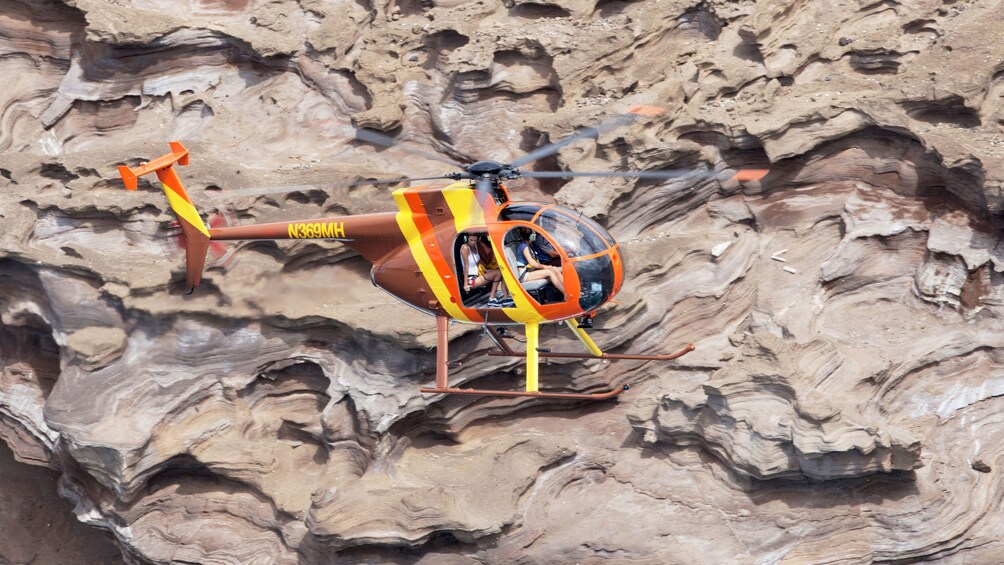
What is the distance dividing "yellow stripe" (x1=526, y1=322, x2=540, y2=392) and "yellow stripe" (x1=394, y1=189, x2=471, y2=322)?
917mm

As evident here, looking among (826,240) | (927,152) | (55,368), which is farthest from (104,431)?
(927,152)

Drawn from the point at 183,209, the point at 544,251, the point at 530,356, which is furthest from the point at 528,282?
the point at 183,209

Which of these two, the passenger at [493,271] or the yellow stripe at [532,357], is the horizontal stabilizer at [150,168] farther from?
the yellow stripe at [532,357]

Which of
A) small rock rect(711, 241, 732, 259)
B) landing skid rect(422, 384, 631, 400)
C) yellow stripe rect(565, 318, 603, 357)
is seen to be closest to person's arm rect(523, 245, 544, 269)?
yellow stripe rect(565, 318, 603, 357)

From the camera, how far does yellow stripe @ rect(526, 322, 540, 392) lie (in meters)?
13.6

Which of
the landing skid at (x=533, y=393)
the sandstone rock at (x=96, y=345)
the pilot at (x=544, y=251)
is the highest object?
the pilot at (x=544, y=251)

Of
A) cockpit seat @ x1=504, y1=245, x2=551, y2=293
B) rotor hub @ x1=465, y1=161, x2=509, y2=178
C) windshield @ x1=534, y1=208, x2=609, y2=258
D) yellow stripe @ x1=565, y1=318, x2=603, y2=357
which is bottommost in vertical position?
yellow stripe @ x1=565, y1=318, x2=603, y2=357

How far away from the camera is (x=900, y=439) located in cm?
1302

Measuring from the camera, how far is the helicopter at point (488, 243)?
1315cm

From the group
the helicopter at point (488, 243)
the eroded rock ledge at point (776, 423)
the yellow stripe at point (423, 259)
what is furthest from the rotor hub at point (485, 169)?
the eroded rock ledge at point (776, 423)

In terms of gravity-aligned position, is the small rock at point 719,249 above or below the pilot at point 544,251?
below

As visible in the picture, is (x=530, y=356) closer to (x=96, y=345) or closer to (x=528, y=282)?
(x=528, y=282)

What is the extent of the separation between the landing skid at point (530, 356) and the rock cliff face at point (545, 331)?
26.1 inches

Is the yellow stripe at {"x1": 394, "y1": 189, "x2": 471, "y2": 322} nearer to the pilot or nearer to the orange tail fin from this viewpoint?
the pilot
